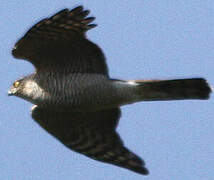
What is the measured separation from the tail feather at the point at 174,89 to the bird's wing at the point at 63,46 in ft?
2.30

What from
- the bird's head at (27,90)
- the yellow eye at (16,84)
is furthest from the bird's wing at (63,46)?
the yellow eye at (16,84)

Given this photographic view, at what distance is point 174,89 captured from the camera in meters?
13.9

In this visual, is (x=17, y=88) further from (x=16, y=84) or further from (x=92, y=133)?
(x=92, y=133)

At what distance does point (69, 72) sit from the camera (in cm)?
1405

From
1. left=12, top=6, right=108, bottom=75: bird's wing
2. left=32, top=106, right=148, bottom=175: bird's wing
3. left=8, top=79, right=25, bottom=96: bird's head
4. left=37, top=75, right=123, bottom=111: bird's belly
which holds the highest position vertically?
left=12, top=6, right=108, bottom=75: bird's wing

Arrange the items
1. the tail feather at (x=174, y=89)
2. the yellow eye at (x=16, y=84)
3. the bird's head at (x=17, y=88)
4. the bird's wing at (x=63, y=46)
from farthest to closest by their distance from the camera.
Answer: the yellow eye at (x=16, y=84), the bird's head at (x=17, y=88), the tail feather at (x=174, y=89), the bird's wing at (x=63, y=46)

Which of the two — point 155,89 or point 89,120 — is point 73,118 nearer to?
point 89,120

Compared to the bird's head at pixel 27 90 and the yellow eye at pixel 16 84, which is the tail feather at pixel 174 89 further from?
the yellow eye at pixel 16 84

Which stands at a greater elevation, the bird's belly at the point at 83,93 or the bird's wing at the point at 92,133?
the bird's belly at the point at 83,93

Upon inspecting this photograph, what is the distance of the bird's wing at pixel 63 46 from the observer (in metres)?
13.7

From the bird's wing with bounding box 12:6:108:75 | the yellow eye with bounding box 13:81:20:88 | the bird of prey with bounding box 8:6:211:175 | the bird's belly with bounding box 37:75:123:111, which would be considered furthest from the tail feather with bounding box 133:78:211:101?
the yellow eye with bounding box 13:81:20:88

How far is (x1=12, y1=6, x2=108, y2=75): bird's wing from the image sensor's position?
1367cm

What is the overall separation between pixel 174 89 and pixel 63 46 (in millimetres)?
1847

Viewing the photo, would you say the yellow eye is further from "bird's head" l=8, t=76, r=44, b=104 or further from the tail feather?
the tail feather
